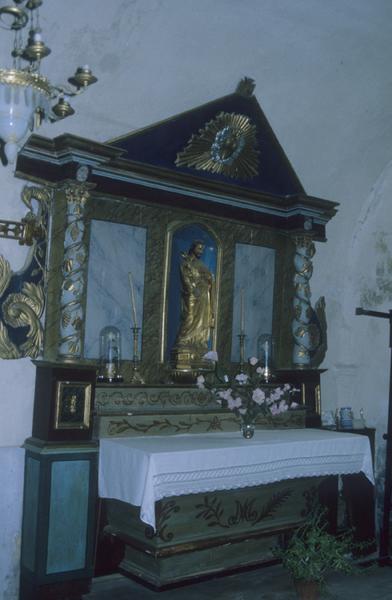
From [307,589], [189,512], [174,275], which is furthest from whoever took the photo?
[174,275]

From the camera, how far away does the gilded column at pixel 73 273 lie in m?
5.38

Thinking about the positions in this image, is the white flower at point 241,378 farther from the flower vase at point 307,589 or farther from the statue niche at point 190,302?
the flower vase at point 307,589

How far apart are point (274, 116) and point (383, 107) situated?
1297 mm

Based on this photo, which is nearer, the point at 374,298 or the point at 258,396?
the point at 258,396

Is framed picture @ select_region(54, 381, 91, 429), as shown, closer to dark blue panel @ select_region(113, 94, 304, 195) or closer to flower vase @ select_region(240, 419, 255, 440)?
flower vase @ select_region(240, 419, 255, 440)

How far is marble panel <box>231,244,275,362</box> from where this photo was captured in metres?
6.85

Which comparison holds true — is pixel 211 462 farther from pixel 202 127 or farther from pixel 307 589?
pixel 202 127

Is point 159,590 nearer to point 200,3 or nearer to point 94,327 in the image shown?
point 94,327

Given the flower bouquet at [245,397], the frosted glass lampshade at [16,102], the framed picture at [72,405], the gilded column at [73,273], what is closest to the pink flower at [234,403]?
the flower bouquet at [245,397]

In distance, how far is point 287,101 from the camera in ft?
21.8

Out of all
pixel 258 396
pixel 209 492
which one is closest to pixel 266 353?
pixel 258 396

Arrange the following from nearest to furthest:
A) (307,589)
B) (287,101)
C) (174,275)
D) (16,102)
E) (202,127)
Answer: (16,102), (307,589), (202,127), (174,275), (287,101)

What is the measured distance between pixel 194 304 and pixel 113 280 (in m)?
0.80

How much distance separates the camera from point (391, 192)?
8.06 m
